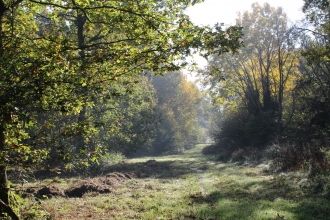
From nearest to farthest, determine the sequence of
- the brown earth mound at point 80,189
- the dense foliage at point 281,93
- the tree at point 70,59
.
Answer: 1. the tree at point 70,59
2. the brown earth mound at point 80,189
3. the dense foliage at point 281,93

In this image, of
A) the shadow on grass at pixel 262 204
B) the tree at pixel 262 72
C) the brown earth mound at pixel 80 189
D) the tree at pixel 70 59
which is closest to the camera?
the tree at pixel 70 59

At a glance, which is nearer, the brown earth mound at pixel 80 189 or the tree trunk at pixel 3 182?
the tree trunk at pixel 3 182

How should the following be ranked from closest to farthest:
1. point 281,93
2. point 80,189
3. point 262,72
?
point 80,189 → point 281,93 → point 262,72

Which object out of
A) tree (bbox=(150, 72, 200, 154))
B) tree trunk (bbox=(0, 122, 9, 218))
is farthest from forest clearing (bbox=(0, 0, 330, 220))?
tree (bbox=(150, 72, 200, 154))

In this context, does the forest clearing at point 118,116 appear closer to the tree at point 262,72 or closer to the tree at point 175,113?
the tree at point 262,72

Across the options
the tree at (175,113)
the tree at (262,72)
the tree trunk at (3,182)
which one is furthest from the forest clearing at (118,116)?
the tree at (175,113)

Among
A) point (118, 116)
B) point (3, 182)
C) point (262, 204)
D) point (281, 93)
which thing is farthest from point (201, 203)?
point (281, 93)

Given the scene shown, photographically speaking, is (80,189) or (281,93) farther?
(281,93)

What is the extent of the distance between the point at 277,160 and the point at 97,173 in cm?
1379

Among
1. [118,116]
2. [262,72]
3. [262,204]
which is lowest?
[262,204]

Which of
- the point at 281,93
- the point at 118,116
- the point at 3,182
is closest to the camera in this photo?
the point at 3,182

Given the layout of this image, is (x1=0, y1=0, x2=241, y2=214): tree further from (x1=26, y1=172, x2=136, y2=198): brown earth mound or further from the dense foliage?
the dense foliage

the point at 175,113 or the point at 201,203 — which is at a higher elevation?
the point at 175,113

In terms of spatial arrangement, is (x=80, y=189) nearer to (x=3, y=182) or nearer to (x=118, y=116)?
(x=3, y=182)
